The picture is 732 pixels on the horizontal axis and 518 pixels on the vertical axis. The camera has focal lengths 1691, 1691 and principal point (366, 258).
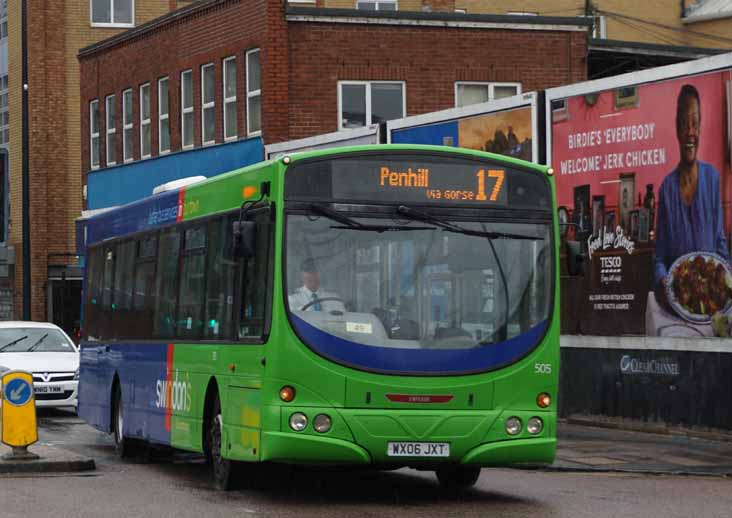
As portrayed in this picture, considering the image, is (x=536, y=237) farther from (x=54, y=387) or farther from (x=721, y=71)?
(x=54, y=387)

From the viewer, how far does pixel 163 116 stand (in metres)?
38.7

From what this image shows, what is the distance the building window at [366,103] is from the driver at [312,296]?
20277mm

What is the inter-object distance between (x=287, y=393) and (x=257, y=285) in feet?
3.29

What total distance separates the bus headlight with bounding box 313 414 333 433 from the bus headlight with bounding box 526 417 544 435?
1632mm

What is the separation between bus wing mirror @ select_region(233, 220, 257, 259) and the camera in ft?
42.3

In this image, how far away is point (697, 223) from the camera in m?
20.2

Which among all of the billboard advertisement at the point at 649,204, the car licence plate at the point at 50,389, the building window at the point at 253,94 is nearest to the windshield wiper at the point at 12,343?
the car licence plate at the point at 50,389

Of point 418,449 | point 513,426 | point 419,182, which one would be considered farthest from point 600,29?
point 418,449

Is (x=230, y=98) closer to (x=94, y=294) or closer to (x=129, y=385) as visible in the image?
(x=94, y=294)

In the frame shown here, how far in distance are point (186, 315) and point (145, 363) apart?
177cm

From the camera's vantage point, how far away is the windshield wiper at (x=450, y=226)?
522 inches

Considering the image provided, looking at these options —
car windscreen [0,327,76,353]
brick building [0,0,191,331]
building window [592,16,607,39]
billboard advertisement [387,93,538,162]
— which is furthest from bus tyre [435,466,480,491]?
building window [592,16,607,39]

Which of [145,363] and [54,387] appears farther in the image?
[54,387]

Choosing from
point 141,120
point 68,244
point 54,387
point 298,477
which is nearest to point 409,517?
point 298,477
